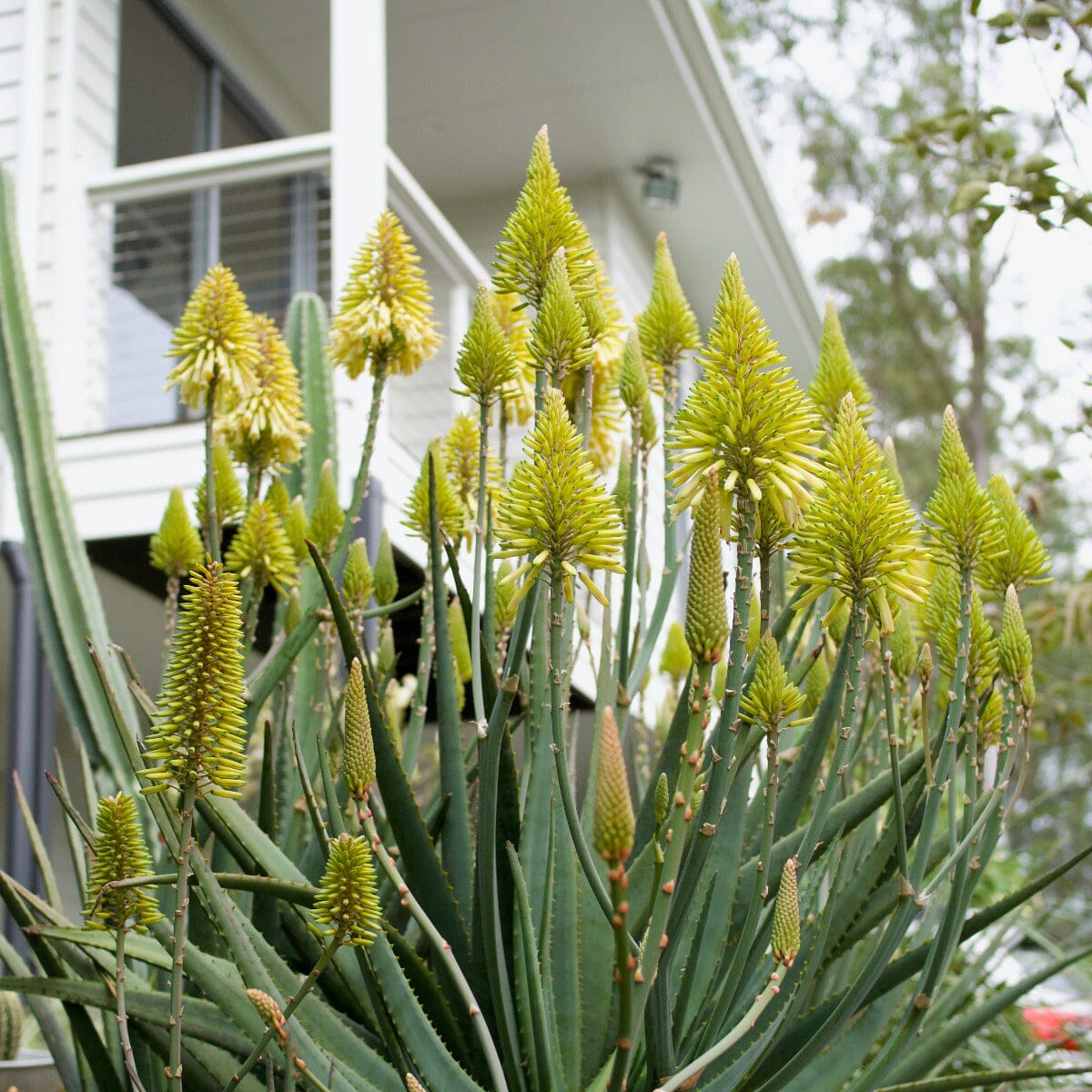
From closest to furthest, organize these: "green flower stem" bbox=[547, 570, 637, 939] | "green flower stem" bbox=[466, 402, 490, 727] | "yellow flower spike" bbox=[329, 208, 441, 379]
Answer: "green flower stem" bbox=[547, 570, 637, 939] → "green flower stem" bbox=[466, 402, 490, 727] → "yellow flower spike" bbox=[329, 208, 441, 379]

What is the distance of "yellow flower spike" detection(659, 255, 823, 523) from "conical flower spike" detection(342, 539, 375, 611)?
942mm

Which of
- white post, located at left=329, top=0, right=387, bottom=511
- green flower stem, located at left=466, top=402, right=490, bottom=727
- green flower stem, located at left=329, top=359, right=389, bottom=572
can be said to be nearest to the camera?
green flower stem, located at left=466, top=402, right=490, bottom=727

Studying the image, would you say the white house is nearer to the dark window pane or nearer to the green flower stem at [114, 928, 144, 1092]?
the dark window pane

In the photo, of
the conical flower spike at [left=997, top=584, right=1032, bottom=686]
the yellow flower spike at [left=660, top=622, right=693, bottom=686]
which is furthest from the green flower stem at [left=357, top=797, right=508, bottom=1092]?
the yellow flower spike at [left=660, top=622, right=693, bottom=686]

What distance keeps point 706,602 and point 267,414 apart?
1332mm

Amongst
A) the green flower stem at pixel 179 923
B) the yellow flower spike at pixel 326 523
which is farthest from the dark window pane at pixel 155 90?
the green flower stem at pixel 179 923

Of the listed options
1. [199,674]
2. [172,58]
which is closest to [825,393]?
[199,674]

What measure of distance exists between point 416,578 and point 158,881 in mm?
5647

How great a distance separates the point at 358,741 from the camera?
1.78 m

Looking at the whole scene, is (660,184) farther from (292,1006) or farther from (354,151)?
(292,1006)

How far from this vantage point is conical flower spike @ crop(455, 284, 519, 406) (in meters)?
2.11

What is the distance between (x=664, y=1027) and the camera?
1.74m

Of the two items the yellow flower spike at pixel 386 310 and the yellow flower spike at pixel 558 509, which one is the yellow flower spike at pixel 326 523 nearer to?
the yellow flower spike at pixel 386 310

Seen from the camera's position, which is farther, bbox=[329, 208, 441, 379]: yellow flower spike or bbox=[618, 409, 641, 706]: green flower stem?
bbox=[329, 208, 441, 379]: yellow flower spike
